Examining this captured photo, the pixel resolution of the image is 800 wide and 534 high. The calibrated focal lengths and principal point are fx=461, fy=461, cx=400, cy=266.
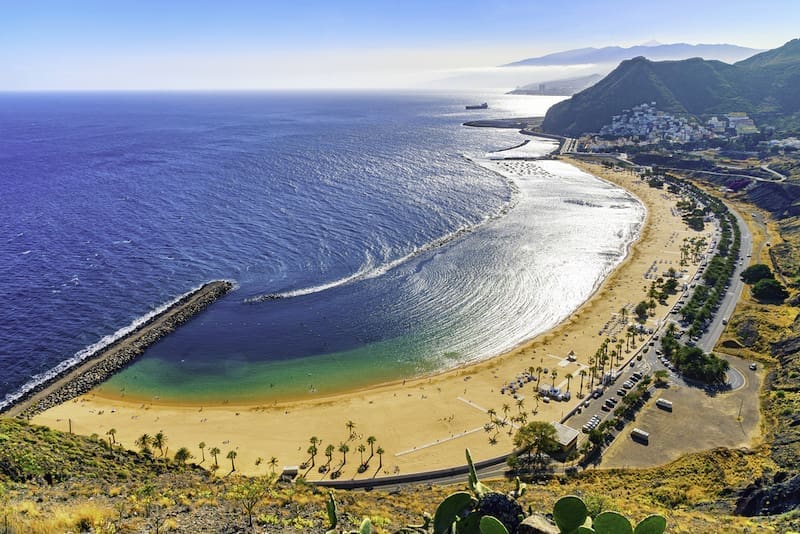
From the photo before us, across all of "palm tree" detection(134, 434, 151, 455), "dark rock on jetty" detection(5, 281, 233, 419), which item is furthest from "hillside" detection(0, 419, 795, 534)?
"dark rock on jetty" detection(5, 281, 233, 419)

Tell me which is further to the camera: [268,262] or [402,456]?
[268,262]

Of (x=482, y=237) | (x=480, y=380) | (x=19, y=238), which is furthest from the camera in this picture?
(x=482, y=237)

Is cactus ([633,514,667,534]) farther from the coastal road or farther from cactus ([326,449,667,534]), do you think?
the coastal road

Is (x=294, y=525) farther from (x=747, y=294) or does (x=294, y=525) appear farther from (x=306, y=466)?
(x=747, y=294)

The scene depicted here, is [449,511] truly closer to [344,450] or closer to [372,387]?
[344,450]

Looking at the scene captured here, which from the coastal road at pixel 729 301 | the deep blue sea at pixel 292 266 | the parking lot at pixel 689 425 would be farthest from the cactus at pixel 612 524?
the coastal road at pixel 729 301

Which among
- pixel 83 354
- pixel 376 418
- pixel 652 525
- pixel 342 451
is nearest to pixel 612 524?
pixel 652 525

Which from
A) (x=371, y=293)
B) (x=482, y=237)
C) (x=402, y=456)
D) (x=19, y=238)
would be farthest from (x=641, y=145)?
(x=19, y=238)
